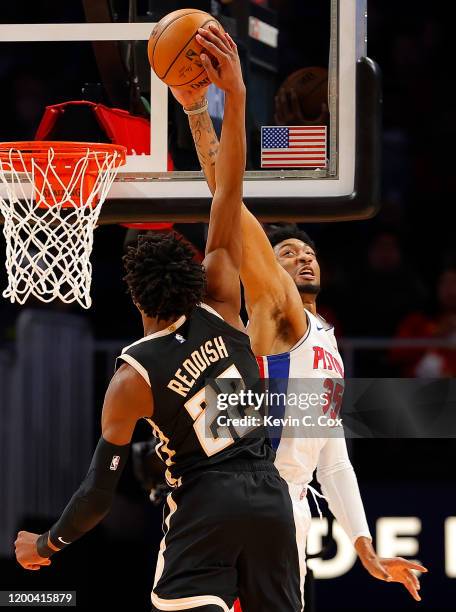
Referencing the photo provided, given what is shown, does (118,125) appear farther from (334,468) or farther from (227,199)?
(334,468)

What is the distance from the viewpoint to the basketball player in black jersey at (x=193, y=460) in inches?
127

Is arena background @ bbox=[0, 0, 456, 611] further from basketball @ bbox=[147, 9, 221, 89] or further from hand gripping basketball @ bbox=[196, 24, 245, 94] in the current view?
hand gripping basketball @ bbox=[196, 24, 245, 94]

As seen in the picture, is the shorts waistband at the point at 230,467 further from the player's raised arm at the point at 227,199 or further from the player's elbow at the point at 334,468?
the player's elbow at the point at 334,468

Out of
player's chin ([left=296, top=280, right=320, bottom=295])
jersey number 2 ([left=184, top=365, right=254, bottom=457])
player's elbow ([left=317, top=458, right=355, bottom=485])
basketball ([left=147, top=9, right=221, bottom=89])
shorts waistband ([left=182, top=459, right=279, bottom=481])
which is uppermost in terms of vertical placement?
basketball ([left=147, top=9, right=221, bottom=89])

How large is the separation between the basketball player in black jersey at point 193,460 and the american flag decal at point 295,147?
3.73 ft

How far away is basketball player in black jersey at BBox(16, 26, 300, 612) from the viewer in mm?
3238

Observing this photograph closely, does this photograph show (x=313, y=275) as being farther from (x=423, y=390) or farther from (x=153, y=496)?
(x=423, y=390)

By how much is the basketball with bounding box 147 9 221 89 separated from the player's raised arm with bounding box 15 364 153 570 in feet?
3.65

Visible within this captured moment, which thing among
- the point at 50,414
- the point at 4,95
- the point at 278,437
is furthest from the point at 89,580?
the point at 4,95

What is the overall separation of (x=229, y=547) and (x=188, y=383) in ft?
1.66

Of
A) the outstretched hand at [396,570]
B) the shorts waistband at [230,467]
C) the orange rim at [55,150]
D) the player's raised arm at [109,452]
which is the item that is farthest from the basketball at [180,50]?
the outstretched hand at [396,570]

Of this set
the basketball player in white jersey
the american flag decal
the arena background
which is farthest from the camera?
the arena background

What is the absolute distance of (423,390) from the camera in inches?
257

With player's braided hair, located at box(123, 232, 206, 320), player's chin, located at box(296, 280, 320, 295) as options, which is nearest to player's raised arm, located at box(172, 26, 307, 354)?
player's chin, located at box(296, 280, 320, 295)
